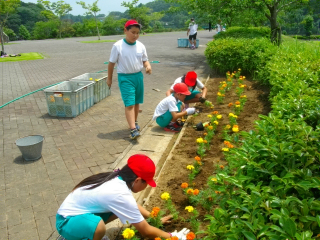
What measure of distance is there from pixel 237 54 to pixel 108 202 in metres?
7.56

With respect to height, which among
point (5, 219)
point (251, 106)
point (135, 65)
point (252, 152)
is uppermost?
point (135, 65)

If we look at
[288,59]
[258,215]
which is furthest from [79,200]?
[288,59]

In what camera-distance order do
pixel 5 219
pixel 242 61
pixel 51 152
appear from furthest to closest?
pixel 242 61
pixel 51 152
pixel 5 219

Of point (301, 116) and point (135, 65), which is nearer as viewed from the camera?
point (301, 116)

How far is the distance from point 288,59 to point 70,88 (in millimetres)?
4831

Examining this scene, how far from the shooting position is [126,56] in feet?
16.0

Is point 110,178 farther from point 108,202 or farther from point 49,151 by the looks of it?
point 49,151

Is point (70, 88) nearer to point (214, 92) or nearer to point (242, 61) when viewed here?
point (214, 92)

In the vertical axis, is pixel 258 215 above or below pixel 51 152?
above

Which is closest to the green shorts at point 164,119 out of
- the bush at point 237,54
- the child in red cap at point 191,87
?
the child in red cap at point 191,87

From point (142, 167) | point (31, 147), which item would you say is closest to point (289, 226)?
point (142, 167)

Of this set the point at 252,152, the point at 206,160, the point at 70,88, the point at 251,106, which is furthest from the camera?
the point at 70,88

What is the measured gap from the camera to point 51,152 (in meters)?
4.69

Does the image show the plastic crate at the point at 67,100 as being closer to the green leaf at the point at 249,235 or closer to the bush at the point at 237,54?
the bush at the point at 237,54
